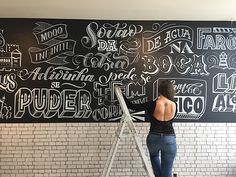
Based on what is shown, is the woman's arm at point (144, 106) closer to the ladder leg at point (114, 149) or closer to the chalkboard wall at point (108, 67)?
the ladder leg at point (114, 149)

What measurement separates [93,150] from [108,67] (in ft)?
3.80

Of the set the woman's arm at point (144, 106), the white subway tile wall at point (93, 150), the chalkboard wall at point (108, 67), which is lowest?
the white subway tile wall at point (93, 150)

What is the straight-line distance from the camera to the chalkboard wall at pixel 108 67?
16.4 feet

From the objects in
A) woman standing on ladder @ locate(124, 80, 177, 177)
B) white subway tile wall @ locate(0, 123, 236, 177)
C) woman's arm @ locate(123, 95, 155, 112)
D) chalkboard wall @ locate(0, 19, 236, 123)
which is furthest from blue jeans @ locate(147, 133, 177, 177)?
chalkboard wall @ locate(0, 19, 236, 123)

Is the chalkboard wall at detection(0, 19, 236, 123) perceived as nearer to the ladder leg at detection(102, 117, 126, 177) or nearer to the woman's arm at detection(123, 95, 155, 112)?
the woman's arm at detection(123, 95, 155, 112)

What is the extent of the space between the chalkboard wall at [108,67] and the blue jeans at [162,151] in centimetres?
75

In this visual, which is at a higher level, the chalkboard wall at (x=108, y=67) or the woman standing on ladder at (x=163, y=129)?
the chalkboard wall at (x=108, y=67)

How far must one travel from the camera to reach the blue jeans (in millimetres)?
4281

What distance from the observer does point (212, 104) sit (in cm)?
512

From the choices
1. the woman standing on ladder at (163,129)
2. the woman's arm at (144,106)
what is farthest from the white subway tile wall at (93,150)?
the woman standing on ladder at (163,129)

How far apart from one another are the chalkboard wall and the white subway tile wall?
128mm

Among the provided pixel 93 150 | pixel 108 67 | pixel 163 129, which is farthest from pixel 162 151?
pixel 108 67

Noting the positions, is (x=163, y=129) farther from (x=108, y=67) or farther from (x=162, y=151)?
(x=108, y=67)

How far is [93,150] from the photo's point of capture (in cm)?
502
